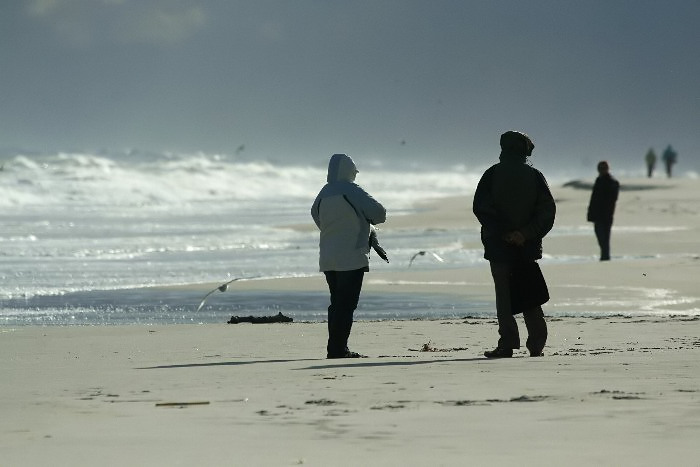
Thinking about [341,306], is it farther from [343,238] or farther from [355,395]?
[355,395]

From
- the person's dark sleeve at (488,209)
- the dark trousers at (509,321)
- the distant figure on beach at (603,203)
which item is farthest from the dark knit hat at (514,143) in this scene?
the distant figure on beach at (603,203)

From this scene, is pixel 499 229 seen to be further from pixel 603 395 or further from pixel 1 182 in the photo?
pixel 1 182

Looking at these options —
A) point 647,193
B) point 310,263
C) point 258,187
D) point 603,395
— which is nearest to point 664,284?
point 310,263

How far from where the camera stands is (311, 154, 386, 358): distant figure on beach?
9938mm

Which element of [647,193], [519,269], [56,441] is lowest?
[56,441]

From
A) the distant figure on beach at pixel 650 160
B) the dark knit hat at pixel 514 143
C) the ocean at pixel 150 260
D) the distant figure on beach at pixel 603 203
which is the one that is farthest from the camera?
the distant figure on beach at pixel 650 160

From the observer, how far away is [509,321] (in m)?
9.48

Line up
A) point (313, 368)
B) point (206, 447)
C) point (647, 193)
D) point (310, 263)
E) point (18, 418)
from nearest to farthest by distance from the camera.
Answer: point (206, 447)
point (18, 418)
point (313, 368)
point (310, 263)
point (647, 193)

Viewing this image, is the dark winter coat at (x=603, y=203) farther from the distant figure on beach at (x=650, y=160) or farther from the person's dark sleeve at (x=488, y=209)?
the distant figure on beach at (x=650, y=160)

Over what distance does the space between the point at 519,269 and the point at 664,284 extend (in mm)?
→ 8689

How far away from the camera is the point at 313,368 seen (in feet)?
28.3

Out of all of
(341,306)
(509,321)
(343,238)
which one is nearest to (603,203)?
(341,306)

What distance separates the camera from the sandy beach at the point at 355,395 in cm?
548

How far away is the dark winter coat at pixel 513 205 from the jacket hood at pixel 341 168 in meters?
1.08
